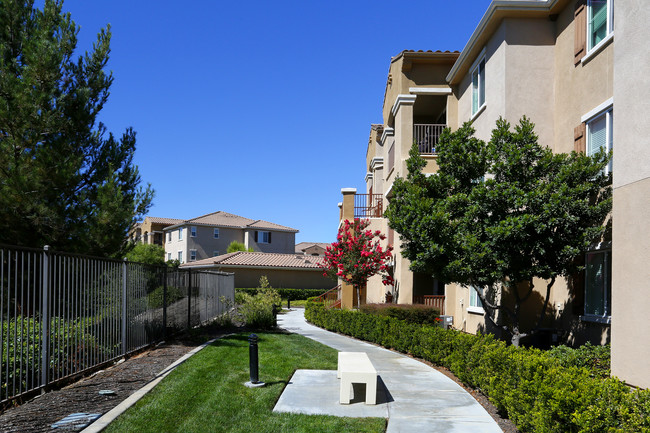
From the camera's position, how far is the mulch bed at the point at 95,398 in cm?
661

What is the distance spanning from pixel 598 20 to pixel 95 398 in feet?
38.9

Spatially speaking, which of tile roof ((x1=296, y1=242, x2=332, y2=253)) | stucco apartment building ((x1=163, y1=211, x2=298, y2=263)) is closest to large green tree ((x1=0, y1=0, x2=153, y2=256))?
stucco apartment building ((x1=163, y1=211, x2=298, y2=263))

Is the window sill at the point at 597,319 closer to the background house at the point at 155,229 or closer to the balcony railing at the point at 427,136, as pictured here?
the balcony railing at the point at 427,136

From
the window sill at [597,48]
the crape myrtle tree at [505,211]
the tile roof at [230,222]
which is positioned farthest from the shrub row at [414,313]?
the tile roof at [230,222]

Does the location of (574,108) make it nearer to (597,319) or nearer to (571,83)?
(571,83)

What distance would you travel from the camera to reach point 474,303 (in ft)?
53.6

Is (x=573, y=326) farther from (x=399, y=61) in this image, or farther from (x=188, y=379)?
(x=399, y=61)

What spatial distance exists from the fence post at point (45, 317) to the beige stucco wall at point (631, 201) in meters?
8.24

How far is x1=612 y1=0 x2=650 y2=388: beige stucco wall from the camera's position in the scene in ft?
23.9

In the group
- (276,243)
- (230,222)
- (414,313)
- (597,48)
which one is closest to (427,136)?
(414,313)

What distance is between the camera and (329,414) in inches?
308

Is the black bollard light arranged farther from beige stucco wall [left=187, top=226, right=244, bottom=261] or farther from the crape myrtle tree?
beige stucco wall [left=187, top=226, right=244, bottom=261]

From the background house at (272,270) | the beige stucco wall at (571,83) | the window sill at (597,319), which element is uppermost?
the beige stucco wall at (571,83)

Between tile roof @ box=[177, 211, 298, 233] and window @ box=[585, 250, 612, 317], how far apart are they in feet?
175
